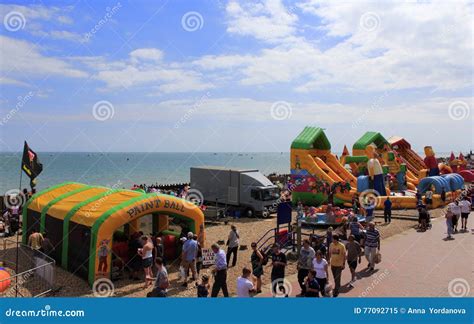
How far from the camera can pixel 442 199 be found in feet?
78.3

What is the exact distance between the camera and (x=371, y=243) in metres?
11.0

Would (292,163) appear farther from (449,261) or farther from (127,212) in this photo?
(127,212)

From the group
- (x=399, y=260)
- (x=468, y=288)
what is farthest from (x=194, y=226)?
(x=468, y=288)

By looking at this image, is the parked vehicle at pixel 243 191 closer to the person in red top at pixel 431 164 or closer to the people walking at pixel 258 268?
the people walking at pixel 258 268

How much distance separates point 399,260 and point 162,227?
8.12 metres

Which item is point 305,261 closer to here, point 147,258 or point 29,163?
point 147,258
